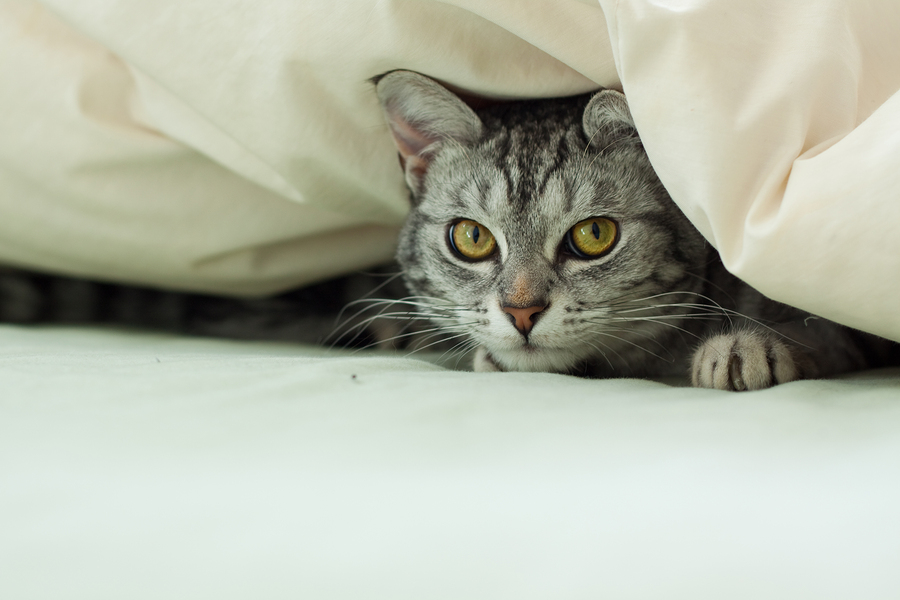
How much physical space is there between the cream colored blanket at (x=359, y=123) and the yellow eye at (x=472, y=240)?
193 millimetres

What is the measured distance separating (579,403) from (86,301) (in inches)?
48.9

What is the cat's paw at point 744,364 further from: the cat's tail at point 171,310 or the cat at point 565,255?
the cat's tail at point 171,310

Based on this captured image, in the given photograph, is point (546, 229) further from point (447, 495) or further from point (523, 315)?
point (447, 495)

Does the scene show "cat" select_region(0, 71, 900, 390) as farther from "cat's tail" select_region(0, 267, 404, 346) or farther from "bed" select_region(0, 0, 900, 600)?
"cat's tail" select_region(0, 267, 404, 346)

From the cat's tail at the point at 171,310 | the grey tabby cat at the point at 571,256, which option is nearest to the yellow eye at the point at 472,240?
the grey tabby cat at the point at 571,256

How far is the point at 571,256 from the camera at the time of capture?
3.37 feet

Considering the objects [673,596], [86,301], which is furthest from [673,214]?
[86,301]

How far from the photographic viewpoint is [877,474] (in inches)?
18.8

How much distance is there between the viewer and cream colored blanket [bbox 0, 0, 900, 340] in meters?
0.68

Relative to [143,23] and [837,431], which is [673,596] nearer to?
[837,431]

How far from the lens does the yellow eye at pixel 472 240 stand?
1.09 m

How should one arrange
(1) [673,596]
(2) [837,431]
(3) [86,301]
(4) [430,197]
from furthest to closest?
(3) [86,301] < (4) [430,197] < (2) [837,431] < (1) [673,596]

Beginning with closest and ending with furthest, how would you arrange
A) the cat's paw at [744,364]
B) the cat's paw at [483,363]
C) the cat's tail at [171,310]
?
the cat's paw at [744,364]
the cat's paw at [483,363]
the cat's tail at [171,310]

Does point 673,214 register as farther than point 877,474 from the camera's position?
Yes
